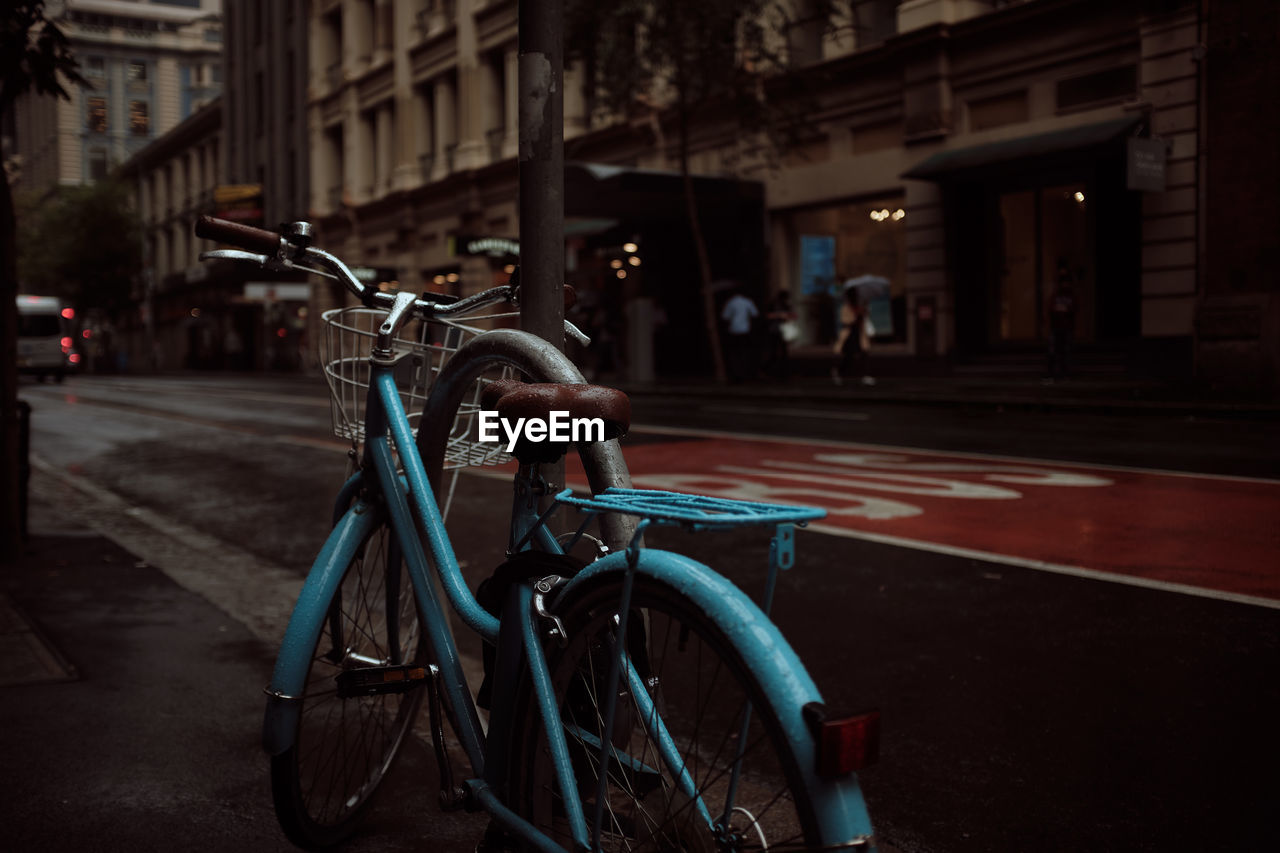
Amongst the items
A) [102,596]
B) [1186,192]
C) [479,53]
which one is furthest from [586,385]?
[479,53]

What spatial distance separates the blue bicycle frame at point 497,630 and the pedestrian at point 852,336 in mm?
20048

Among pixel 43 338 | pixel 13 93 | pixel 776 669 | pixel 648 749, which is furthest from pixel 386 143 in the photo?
pixel 776 669

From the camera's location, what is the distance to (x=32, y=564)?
20.4 feet

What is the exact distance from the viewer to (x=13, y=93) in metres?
6.01

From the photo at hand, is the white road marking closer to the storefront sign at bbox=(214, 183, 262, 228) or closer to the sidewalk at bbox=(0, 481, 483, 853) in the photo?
the sidewalk at bbox=(0, 481, 483, 853)

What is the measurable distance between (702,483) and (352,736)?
594cm

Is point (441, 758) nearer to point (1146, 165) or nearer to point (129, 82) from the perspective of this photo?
point (1146, 165)

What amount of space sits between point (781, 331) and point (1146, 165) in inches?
331

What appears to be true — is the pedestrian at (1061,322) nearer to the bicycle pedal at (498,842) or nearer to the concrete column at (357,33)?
the bicycle pedal at (498,842)

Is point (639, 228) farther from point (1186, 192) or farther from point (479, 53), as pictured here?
point (1186, 192)

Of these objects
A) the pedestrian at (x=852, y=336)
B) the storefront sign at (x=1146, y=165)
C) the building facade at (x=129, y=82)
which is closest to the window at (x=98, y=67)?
the building facade at (x=129, y=82)

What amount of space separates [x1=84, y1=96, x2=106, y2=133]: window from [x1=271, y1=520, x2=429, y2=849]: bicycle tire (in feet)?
299

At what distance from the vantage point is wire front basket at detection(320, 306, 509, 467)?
2.87m

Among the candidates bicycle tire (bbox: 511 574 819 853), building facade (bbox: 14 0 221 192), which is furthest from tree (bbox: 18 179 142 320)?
bicycle tire (bbox: 511 574 819 853)
